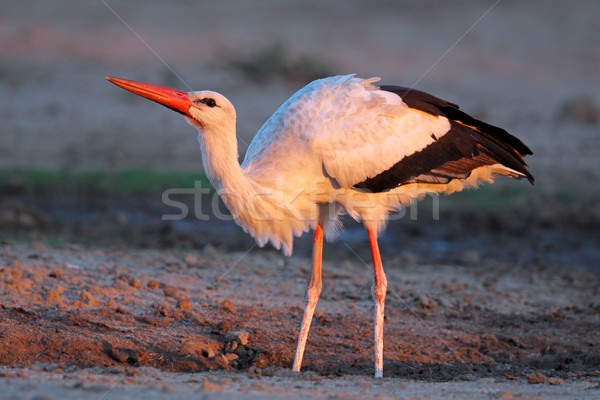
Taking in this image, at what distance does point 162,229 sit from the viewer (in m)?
8.87

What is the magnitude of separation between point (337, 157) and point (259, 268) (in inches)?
88.7

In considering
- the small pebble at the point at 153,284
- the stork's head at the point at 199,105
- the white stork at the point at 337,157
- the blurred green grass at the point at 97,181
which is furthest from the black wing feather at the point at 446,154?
the blurred green grass at the point at 97,181

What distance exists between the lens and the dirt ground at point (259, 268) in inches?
194

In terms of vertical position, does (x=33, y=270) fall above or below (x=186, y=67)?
below

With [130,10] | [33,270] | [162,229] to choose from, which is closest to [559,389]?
[33,270]

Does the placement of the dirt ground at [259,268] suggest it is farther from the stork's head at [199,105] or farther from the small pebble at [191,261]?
the stork's head at [199,105]

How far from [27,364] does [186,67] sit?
1411cm

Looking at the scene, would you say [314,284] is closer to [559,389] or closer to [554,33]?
[559,389]

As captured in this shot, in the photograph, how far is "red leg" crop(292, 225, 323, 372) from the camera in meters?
5.27

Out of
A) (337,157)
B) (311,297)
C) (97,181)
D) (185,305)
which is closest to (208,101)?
(337,157)

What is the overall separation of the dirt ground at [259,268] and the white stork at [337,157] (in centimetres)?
61

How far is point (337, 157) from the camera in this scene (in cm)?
535

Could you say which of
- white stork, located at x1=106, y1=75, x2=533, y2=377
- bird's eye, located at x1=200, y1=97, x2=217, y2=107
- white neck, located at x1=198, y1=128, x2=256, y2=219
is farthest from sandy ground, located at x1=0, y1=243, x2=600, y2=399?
bird's eye, located at x1=200, y1=97, x2=217, y2=107

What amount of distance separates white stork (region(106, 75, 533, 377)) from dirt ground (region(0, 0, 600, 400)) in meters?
0.61
